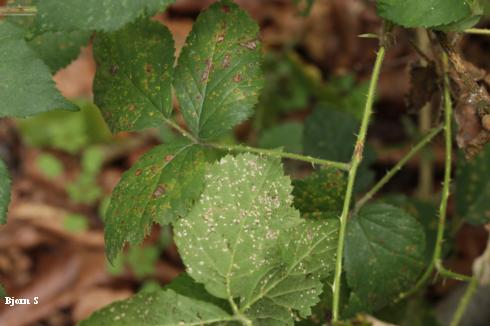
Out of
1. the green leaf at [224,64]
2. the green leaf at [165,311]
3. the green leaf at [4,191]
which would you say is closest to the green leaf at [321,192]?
the green leaf at [224,64]

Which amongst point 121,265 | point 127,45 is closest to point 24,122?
point 121,265

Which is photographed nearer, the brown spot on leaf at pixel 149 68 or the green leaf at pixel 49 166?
the brown spot on leaf at pixel 149 68

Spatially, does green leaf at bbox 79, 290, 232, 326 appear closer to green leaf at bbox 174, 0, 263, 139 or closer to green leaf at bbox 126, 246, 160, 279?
green leaf at bbox 174, 0, 263, 139

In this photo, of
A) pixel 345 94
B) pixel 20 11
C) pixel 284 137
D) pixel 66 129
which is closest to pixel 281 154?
pixel 20 11

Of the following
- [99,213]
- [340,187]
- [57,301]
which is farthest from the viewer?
[99,213]

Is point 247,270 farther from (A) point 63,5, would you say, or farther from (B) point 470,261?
(B) point 470,261

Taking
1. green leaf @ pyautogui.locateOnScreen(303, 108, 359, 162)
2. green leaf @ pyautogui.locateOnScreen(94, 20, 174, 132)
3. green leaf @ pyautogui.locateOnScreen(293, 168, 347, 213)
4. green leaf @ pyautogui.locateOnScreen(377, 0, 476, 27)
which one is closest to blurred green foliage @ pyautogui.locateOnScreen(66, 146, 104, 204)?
green leaf @ pyautogui.locateOnScreen(303, 108, 359, 162)

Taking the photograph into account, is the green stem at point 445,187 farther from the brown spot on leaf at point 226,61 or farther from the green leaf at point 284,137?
the green leaf at point 284,137
